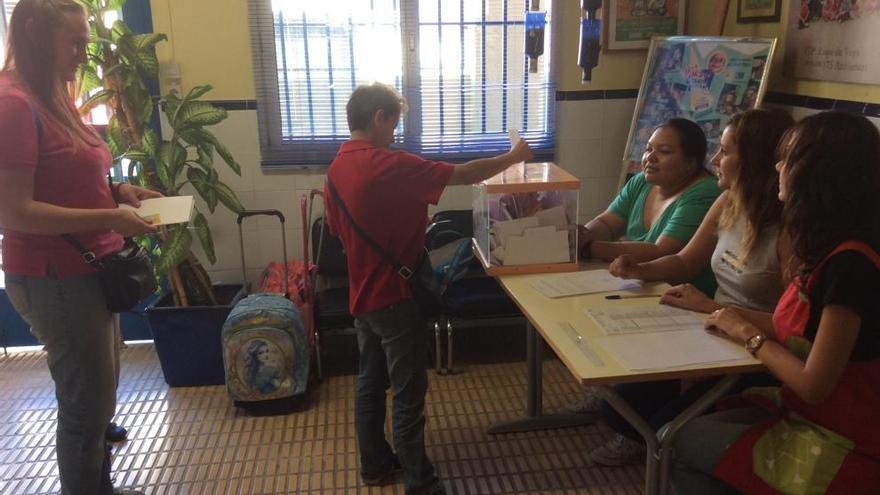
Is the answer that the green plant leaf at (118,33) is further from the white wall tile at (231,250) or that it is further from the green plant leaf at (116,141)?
the white wall tile at (231,250)

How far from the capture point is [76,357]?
5.90 feet

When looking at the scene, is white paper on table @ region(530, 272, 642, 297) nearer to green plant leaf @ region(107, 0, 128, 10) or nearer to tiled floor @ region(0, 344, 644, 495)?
tiled floor @ region(0, 344, 644, 495)

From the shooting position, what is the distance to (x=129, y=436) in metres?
2.74

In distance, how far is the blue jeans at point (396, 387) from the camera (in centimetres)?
212

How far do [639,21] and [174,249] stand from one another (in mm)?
2458

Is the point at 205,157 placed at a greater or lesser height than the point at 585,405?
greater

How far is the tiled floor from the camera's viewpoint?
2404 millimetres

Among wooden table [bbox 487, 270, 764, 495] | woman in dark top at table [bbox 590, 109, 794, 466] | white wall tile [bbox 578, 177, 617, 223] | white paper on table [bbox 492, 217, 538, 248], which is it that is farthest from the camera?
white wall tile [bbox 578, 177, 617, 223]

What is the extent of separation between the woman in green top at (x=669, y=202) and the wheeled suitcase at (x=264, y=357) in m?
1.22

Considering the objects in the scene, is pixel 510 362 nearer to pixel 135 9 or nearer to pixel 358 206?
pixel 358 206

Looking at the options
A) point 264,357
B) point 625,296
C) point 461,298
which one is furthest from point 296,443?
point 625,296

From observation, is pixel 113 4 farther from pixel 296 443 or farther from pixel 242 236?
pixel 296 443

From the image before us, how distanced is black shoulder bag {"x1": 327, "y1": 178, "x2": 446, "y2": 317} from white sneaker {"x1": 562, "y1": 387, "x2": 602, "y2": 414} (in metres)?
0.97

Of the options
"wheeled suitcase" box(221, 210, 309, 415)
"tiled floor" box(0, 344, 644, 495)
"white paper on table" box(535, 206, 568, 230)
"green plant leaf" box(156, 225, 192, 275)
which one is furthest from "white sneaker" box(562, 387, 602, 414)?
"green plant leaf" box(156, 225, 192, 275)
